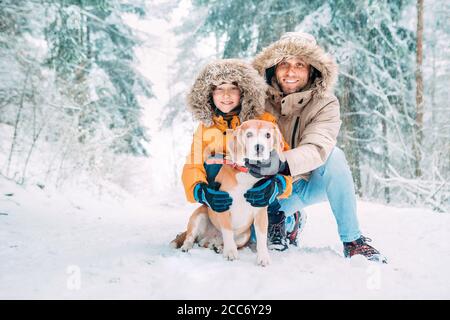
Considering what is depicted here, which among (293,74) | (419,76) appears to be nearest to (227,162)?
(293,74)

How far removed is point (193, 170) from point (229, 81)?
77 centimetres

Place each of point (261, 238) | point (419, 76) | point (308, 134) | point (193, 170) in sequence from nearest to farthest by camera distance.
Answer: point (261, 238)
point (193, 170)
point (308, 134)
point (419, 76)

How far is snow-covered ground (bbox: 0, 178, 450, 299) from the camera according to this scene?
1.75 metres

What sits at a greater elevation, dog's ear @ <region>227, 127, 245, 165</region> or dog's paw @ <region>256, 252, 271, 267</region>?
dog's ear @ <region>227, 127, 245, 165</region>

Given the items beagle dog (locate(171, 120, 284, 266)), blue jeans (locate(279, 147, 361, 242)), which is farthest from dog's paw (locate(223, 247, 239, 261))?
blue jeans (locate(279, 147, 361, 242))

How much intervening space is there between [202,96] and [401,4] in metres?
8.21

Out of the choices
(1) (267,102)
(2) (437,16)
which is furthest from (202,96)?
(2) (437,16)

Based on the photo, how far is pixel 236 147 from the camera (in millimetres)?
2396

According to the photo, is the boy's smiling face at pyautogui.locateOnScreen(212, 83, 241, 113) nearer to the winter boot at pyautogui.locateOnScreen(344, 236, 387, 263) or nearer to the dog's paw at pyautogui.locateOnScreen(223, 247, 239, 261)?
the dog's paw at pyautogui.locateOnScreen(223, 247, 239, 261)

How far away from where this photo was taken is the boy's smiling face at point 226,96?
2.84 m

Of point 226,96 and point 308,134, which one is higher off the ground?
point 226,96

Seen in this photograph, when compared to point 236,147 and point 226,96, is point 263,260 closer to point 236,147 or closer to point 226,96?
point 236,147

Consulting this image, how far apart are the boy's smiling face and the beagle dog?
1.26 ft

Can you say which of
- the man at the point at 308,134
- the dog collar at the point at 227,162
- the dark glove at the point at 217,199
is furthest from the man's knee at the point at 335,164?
the dark glove at the point at 217,199
